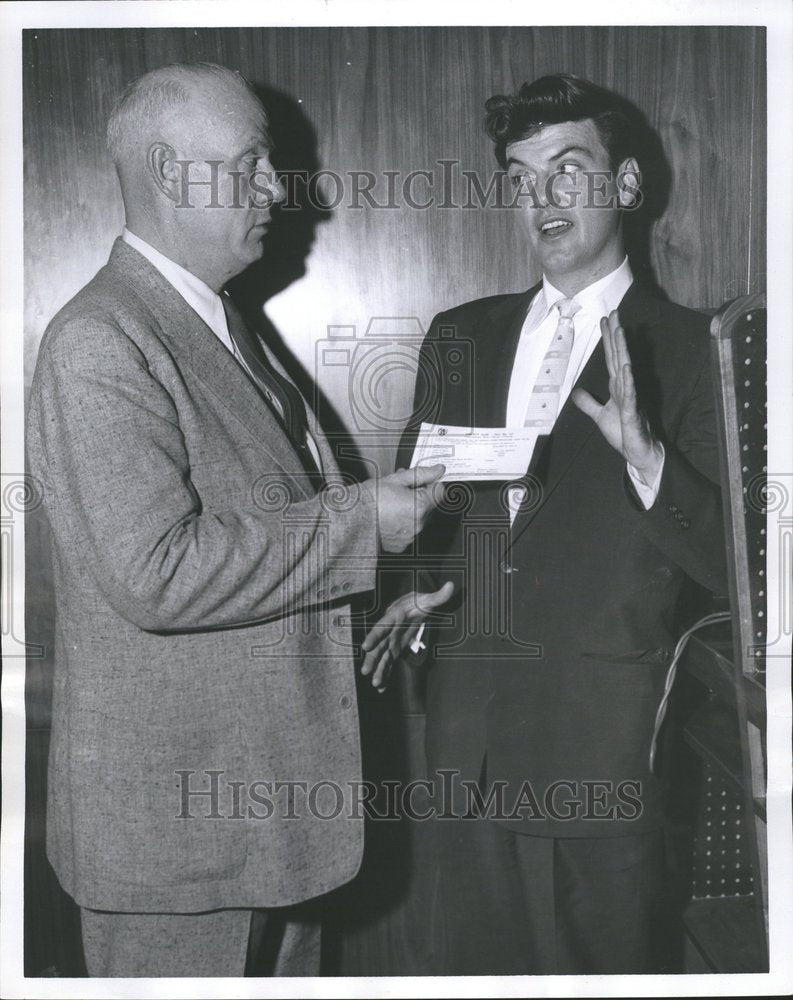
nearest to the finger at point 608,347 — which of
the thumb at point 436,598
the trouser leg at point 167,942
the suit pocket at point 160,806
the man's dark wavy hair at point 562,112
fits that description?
the man's dark wavy hair at point 562,112

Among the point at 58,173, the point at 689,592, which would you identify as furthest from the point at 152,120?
the point at 689,592

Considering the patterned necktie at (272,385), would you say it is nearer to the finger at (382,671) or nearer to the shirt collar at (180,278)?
the shirt collar at (180,278)

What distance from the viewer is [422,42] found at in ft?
5.97

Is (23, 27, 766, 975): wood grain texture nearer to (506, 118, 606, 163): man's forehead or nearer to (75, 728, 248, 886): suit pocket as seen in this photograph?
(506, 118, 606, 163): man's forehead

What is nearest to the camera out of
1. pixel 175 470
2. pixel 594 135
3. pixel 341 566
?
pixel 175 470

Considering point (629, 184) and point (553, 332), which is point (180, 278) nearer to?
point (553, 332)

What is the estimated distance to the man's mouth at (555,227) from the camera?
1809mm

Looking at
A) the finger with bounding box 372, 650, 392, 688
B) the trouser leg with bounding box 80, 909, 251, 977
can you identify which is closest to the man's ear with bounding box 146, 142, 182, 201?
the finger with bounding box 372, 650, 392, 688

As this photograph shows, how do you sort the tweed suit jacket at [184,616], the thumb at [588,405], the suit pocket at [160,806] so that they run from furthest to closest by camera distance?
the thumb at [588,405], the suit pocket at [160,806], the tweed suit jacket at [184,616]

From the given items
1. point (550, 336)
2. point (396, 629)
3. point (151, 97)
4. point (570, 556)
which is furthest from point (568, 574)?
point (151, 97)

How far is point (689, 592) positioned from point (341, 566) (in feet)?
2.07

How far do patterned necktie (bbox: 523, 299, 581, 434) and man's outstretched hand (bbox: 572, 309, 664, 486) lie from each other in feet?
0.14

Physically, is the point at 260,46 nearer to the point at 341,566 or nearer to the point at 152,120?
the point at 152,120

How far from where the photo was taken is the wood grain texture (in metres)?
1.80
